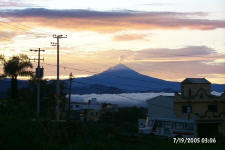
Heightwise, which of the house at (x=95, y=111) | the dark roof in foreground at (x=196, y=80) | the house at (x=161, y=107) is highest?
the dark roof in foreground at (x=196, y=80)

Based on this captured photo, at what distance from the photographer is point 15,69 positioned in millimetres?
47094

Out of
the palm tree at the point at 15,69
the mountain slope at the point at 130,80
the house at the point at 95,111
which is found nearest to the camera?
the palm tree at the point at 15,69

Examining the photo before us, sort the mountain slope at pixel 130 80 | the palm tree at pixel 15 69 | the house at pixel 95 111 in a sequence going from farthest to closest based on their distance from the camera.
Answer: the mountain slope at pixel 130 80
the house at pixel 95 111
the palm tree at pixel 15 69

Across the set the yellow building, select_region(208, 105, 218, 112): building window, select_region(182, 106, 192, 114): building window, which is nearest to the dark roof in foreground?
the yellow building

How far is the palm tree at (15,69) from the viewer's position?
46938 mm

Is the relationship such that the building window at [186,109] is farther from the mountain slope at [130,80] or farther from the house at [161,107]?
the mountain slope at [130,80]

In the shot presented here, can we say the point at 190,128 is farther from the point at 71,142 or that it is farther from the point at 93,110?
the point at 93,110

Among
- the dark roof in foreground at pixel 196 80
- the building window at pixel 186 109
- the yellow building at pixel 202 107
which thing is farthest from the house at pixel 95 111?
the dark roof in foreground at pixel 196 80

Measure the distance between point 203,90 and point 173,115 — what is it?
16.4ft

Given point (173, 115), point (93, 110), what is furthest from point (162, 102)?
point (93, 110)

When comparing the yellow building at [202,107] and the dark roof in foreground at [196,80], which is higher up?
the dark roof in foreground at [196,80]

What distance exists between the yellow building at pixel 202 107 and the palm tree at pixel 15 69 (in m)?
19.2

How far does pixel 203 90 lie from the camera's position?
1956 inches

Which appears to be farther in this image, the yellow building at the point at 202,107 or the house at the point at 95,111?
the house at the point at 95,111
